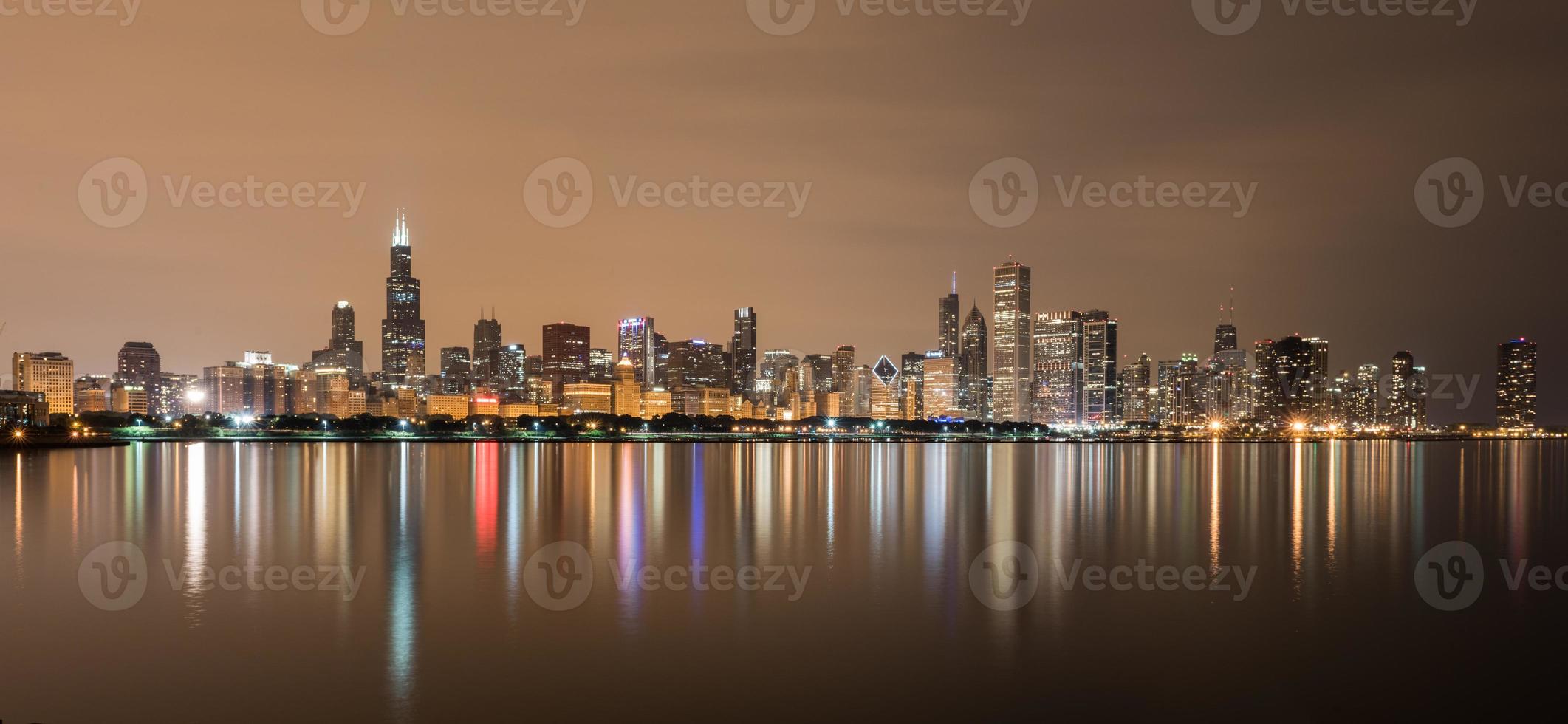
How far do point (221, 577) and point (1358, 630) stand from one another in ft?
87.4

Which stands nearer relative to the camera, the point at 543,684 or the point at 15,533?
the point at 543,684

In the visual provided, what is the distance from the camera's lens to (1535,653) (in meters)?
20.6

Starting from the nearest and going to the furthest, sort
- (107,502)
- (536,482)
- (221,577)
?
(221,577)
(107,502)
(536,482)

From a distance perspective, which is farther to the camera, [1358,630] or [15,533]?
[15,533]

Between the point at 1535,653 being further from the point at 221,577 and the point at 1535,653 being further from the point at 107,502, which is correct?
the point at 107,502

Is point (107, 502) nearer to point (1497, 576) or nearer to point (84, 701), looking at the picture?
point (84, 701)

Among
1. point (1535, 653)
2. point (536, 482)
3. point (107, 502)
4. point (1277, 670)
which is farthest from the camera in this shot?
point (536, 482)

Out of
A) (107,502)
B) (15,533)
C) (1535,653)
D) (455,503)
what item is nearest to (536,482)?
(455,503)

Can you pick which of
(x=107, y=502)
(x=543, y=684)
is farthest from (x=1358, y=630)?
(x=107, y=502)

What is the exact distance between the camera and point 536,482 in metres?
67.1

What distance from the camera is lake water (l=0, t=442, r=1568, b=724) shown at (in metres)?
17.4

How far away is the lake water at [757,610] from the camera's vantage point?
17.4 metres

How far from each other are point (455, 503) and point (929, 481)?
111ft

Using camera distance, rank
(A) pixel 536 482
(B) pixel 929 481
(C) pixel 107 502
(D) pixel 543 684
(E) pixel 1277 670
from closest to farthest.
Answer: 1. (D) pixel 543 684
2. (E) pixel 1277 670
3. (C) pixel 107 502
4. (A) pixel 536 482
5. (B) pixel 929 481
